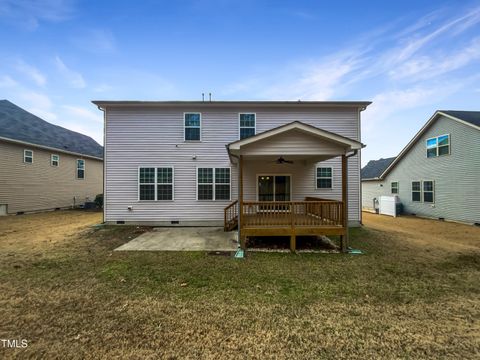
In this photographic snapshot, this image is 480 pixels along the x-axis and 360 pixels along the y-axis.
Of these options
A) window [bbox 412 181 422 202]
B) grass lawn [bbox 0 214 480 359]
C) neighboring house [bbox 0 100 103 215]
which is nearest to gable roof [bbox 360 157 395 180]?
window [bbox 412 181 422 202]

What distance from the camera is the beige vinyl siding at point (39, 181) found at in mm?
13102

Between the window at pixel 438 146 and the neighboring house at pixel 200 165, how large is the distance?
7.36 m

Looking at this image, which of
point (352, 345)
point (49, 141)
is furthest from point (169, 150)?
point (49, 141)

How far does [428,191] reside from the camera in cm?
1390

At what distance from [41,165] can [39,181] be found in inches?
47.8

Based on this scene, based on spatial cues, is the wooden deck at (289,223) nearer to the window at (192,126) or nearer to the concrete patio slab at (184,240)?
the concrete patio slab at (184,240)

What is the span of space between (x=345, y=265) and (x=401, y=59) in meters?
13.4

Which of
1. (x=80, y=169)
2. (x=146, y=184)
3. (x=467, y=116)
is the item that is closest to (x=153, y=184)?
(x=146, y=184)

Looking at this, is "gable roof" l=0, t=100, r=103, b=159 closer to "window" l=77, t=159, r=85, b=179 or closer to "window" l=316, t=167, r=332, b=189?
"window" l=77, t=159, r=85, b=179

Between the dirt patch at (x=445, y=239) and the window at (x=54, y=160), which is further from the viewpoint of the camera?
the window at (x=54, y=160)

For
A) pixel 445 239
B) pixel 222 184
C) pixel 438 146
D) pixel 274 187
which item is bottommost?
pixel 445 239

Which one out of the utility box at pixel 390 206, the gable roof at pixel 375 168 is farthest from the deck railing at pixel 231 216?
the gable roof at pixel 375 168

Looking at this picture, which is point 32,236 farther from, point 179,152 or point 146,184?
point 179,152

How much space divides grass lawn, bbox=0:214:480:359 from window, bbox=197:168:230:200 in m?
4.37
